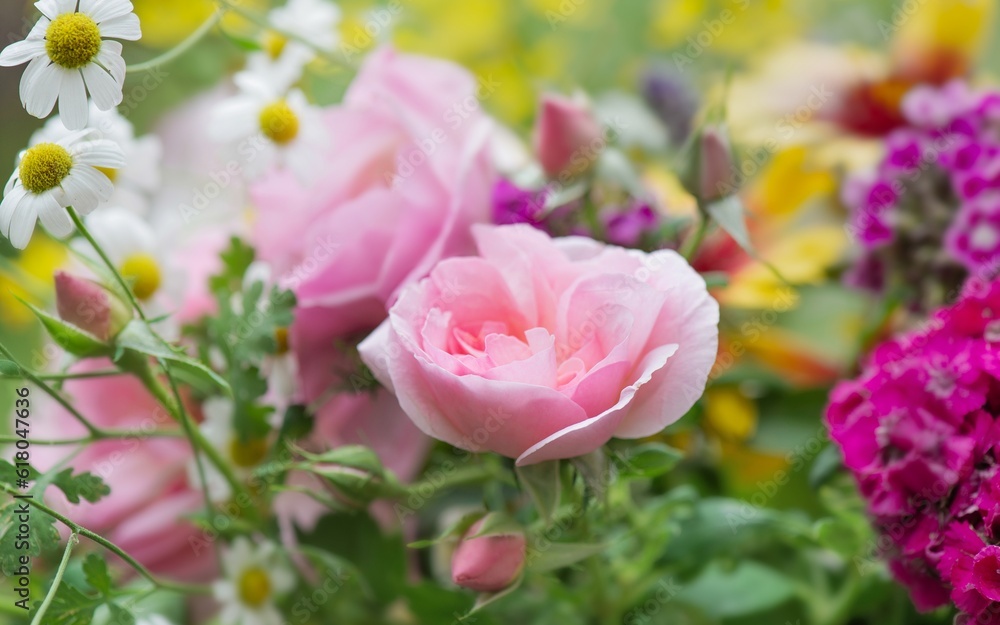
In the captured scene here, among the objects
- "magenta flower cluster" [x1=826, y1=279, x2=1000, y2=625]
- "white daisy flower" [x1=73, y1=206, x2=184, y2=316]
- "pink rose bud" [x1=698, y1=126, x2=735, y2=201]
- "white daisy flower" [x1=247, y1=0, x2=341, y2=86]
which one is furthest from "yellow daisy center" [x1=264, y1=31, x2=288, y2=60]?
"magenta flower cluster" [x1=826, y1=279, x2=1000, y2=625]

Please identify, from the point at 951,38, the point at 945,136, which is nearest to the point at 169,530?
the point at 945,136

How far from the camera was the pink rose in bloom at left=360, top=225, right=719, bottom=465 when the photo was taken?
288mm

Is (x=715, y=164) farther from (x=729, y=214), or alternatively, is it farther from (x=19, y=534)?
(x=19, y=534)

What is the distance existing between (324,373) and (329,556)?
0.09 metres

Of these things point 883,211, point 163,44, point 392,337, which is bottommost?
point 883,211

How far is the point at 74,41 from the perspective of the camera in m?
0.30

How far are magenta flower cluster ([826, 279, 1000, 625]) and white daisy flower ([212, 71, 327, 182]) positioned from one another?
26 cm

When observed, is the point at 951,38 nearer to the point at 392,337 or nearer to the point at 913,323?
the point at 913,323

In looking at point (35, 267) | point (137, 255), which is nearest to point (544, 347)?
point (137, 255)

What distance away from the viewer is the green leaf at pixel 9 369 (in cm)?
30

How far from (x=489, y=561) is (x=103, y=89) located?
20 centimetres

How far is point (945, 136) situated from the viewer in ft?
1.62

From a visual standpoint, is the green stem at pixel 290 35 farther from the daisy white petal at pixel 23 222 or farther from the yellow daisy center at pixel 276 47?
the daisy white petal at pixel 23 222

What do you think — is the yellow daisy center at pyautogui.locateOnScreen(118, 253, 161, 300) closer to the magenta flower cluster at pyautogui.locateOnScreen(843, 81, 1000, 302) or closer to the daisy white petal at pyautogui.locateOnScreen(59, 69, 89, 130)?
the daisy white petal at pyautogui.locateOnScreen(59, 69, 89, 130)
